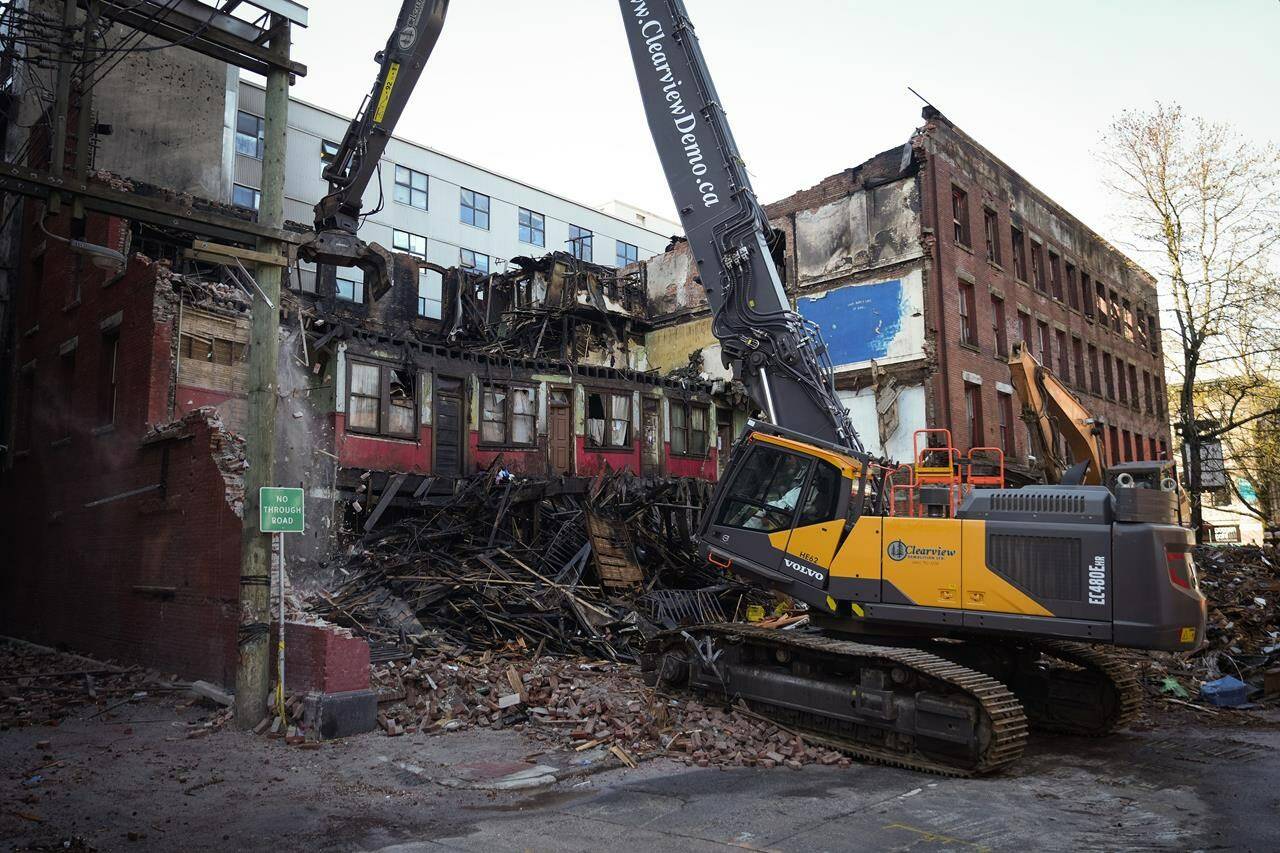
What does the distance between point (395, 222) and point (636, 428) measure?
17537mm

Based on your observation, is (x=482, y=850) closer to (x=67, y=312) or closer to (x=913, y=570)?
(x=913, y=570)

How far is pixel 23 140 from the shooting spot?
21.9 metres

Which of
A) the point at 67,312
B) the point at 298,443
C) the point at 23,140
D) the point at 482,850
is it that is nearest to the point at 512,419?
the point at 298,443

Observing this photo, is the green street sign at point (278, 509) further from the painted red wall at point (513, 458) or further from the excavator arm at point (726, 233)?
the painted red wall at point (513, 458)

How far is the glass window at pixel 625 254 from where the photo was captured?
162 feet

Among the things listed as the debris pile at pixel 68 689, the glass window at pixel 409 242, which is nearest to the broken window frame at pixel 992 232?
the glass window at pixel 409 242

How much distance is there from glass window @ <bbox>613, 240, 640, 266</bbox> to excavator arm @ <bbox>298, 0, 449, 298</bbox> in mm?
33761

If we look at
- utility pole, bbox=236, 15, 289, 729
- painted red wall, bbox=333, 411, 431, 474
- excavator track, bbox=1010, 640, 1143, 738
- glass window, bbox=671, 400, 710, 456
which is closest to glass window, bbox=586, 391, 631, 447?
glass window, bbox=671, 400, 710, 456

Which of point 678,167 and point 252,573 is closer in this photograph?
point 252,573

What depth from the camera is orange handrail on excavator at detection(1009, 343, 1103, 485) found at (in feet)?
37.7

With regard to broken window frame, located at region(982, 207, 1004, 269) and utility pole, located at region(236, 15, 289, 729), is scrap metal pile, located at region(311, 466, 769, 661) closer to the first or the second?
utility pole, located at region(236, 15, 289, 729)

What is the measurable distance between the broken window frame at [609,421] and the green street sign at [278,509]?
59.9 feet

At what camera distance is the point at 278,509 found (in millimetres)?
10016

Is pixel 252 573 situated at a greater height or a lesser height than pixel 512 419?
lesser
